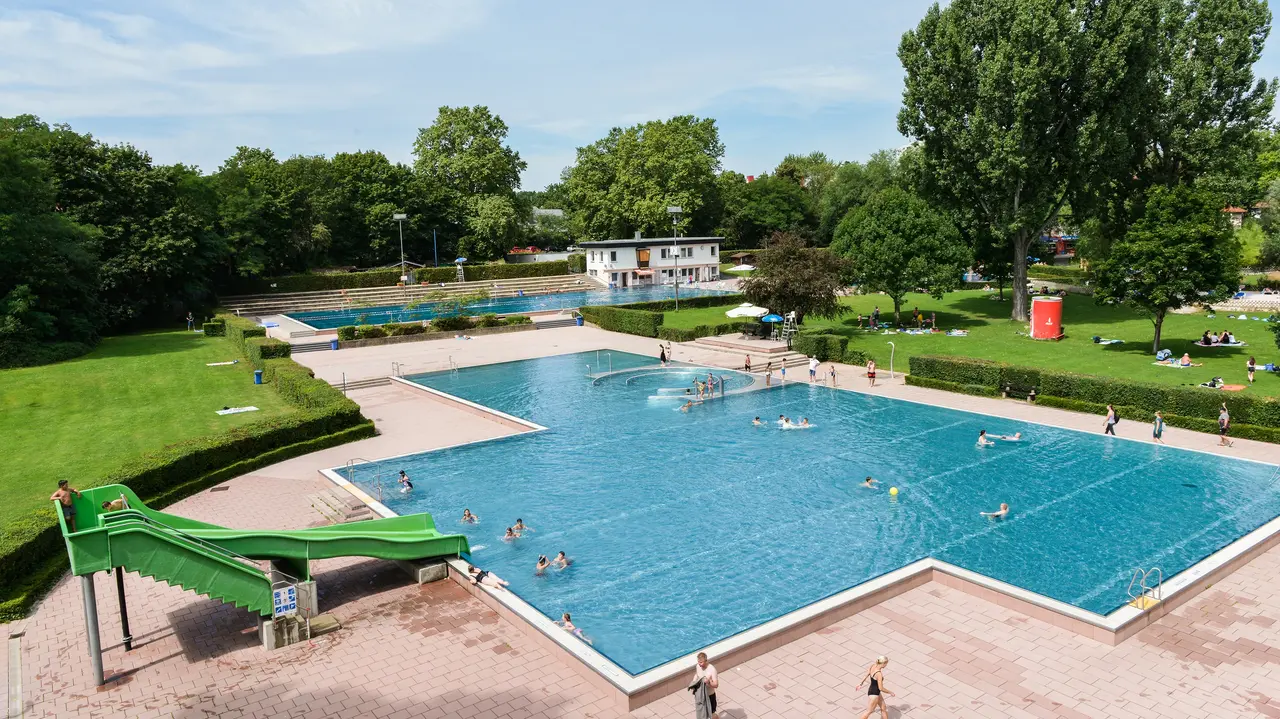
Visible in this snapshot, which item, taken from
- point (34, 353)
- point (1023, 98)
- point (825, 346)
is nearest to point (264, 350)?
point (34, 353)

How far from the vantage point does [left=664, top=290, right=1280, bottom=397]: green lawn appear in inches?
1294

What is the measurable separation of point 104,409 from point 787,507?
1054 inches

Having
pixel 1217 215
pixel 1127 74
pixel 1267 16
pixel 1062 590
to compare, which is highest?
pixel 1267 16

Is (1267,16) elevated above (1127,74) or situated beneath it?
elevated above

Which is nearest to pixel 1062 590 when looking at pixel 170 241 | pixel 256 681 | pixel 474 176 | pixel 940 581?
pixel 940 581

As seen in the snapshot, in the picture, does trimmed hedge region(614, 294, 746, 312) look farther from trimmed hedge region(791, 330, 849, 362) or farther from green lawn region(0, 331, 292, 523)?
green lawn region(0, 331, 292, 523)

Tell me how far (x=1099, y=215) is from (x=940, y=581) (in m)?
41.4

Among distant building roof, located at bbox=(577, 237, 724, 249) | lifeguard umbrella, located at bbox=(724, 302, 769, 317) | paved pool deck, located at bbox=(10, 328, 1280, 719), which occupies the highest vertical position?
Answer: distant building roof, located at bbox=(577, 237, 724, 249)

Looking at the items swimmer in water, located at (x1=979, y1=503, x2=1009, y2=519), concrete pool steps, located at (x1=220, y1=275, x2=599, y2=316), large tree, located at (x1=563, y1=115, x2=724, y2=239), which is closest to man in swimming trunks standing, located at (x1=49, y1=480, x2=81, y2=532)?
swimmer in water, located at (x1=979, y1=503, x2=1009, y2=519)

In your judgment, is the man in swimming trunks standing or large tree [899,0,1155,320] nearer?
the man in swimming trunks standing

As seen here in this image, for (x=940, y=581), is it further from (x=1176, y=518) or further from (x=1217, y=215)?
(x=1217, y=215)

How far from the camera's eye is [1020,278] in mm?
47875

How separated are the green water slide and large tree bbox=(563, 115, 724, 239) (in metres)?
73.6

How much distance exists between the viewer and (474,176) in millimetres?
89312
